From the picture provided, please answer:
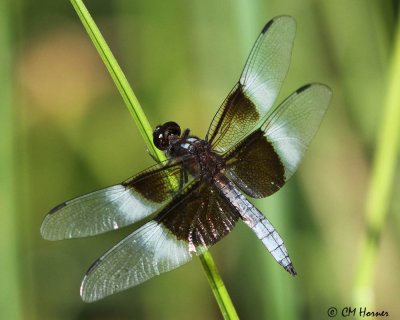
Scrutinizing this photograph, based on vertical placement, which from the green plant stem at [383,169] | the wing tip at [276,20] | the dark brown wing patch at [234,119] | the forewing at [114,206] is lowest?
the green plant stem at [383,169]

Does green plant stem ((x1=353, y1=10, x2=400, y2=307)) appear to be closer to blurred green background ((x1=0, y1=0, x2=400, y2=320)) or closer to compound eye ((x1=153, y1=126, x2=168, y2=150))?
blurred green background ((x1=0, y1=0, x2=400, y2=320))

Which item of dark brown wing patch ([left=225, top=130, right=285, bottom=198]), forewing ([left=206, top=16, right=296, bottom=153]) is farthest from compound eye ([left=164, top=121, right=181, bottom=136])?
dark brown wing patch ([left=225, top=130, right=285, bottom=198])

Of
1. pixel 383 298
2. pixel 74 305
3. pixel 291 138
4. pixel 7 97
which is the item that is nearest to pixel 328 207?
pixel 383 298

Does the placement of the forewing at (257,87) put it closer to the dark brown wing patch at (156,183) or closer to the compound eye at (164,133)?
the compound eye at (164,133)

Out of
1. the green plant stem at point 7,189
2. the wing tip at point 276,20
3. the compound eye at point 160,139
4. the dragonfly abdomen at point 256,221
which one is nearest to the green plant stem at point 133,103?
the compound eye at point 160,139

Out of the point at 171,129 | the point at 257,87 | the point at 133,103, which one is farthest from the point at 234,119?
the point at 133,103

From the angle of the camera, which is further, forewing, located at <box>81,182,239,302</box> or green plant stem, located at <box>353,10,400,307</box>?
green plant stem, located at <box>353,10,400,307</box>
